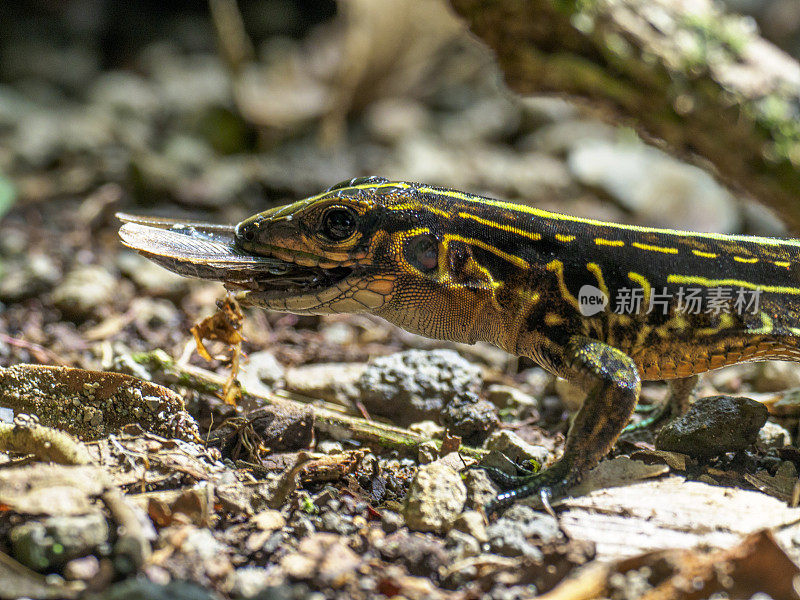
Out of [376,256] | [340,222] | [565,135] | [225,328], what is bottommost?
[225,328]

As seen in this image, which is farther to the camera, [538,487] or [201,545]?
[538,487]

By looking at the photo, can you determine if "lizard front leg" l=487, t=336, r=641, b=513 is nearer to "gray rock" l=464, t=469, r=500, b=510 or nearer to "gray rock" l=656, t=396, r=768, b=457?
"gray rock" l=464, t=469, r=500, b=510

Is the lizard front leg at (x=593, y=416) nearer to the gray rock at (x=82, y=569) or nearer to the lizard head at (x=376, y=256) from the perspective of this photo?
the lizard head at (x=376, y=256)

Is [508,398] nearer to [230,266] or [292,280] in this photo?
[292,280]

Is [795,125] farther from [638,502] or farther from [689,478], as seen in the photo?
[638,502]

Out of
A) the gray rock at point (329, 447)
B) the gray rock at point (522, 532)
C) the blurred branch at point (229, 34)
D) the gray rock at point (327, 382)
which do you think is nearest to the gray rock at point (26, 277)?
the gray rock at point (327, 382)

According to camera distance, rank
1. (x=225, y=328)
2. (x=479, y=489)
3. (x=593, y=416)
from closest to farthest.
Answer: (x=479, y=489)
(x=593, y=416)
(x=225, y=328)

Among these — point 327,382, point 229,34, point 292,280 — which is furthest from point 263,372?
point 229,34

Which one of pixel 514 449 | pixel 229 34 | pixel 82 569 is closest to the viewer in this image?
pixel 82 569
